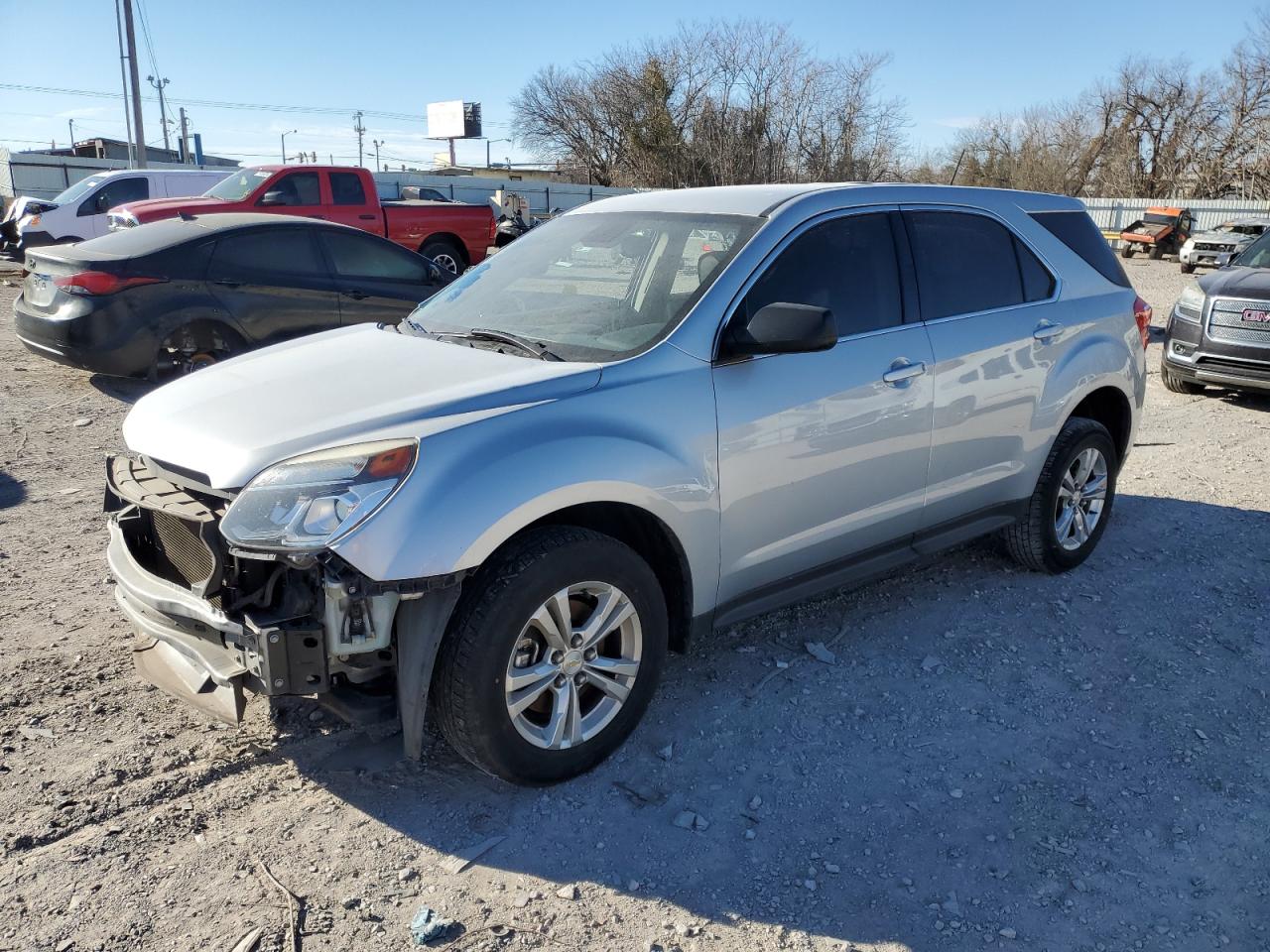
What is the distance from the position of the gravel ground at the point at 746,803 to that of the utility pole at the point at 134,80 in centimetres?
2983

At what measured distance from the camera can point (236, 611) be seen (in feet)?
9.36

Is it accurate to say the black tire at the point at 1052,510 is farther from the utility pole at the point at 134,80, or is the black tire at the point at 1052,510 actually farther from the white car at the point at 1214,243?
the utility pole at the point at 134,80

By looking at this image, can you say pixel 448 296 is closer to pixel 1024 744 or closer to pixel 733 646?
pixel 733 646

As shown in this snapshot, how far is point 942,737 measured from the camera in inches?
144

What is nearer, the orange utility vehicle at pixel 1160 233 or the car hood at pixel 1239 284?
the car hood at pixel 1239 284

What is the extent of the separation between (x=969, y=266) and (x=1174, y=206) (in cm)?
3840

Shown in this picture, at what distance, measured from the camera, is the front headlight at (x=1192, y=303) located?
9.43 metres

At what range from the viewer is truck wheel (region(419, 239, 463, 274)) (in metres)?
16.1

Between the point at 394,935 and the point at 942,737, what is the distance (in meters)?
2.06

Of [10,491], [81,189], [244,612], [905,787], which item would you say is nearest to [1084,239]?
[905,787]

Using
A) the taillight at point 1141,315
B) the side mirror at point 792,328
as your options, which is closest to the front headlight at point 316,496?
the side mirror at point 792,328

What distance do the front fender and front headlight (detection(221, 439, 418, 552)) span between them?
0.05m

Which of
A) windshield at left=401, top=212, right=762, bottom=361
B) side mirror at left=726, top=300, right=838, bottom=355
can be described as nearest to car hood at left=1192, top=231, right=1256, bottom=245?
windshield at left=401, top=212, right=762, bottom=361

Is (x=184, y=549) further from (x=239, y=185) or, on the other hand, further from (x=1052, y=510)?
(x=239, y=185)
